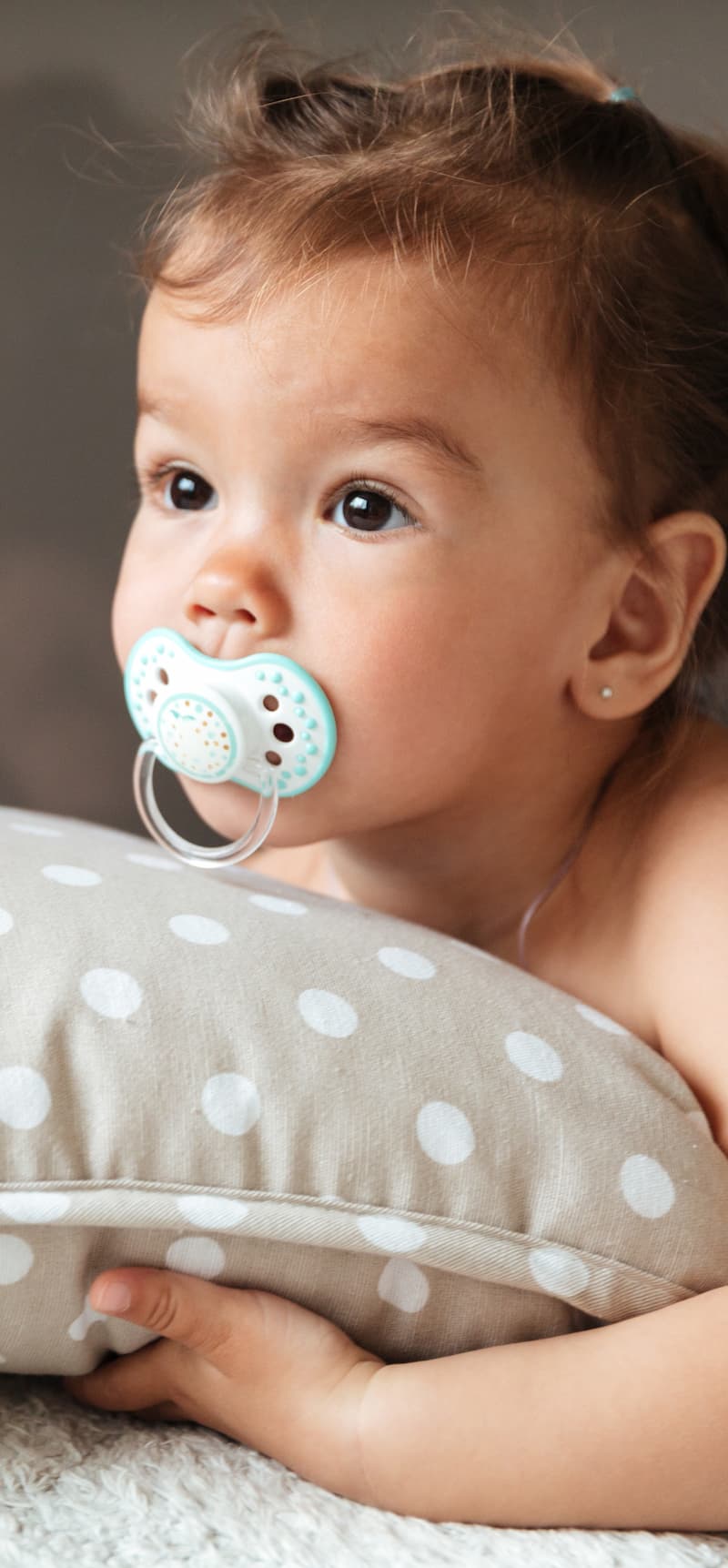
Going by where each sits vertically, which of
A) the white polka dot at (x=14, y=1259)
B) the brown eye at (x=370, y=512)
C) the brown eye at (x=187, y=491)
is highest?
the brown eye at (x=370, y=512)

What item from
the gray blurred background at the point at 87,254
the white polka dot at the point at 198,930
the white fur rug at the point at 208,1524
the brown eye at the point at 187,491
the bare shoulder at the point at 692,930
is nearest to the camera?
the white fur rug at the point at 208,1524

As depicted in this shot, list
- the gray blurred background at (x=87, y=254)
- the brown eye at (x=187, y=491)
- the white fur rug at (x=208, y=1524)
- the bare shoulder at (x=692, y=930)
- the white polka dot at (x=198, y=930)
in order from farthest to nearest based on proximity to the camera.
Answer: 1. the gray blurred background at (x=87, y=254)
2. the brown eye at (x=187, y=491)
3. the bare shoulder at (x=692, y=930)
4. the white polka dot at (x=198, y=930)
5. the white fur rug at (x=208, y=1524)

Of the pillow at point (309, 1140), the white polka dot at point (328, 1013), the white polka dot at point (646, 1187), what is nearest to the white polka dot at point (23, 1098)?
the pillow at point (309, 1140)

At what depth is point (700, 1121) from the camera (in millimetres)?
728

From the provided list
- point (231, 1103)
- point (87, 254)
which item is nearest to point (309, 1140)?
point (231, 1103)

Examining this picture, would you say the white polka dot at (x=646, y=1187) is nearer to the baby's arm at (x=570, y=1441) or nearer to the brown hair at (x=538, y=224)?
the baby's arm at (x=570, y=1441)

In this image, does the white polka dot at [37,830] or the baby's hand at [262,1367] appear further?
the white polka dot at [37,830]

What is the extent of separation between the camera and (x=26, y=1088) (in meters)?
0.58

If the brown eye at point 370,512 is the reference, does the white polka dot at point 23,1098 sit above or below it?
below

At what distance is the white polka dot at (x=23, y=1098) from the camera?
576 mm

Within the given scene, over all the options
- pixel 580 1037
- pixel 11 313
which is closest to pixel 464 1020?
pixel 580 1037

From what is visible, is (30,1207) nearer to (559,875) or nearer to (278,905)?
(278,905)

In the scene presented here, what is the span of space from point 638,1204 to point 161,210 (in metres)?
0.66

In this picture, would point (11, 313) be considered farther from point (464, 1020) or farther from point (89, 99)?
point (464, 1020)
